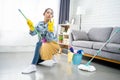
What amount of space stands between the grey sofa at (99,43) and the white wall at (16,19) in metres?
1.45

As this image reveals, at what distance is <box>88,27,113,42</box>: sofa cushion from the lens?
4301mm

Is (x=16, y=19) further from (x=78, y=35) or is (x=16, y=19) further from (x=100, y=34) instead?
(x=100, y=34)

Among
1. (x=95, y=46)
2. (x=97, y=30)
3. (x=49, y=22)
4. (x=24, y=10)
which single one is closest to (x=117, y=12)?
(x=97, y=30)

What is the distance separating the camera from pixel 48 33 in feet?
10.0

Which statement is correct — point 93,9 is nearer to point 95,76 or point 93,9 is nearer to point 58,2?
point 58,2

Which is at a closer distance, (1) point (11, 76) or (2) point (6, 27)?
(1) point (11, 76)

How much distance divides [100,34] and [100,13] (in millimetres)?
867

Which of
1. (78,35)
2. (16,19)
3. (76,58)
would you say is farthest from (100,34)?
(16,19)

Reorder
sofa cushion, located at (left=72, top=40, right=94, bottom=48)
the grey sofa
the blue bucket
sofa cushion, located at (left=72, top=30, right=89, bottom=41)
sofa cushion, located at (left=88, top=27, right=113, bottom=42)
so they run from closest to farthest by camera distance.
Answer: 1. the grey sofa
2. the blue bucket
3. sofa cushion, located at (left=72, top=40, right=94, bottom=48)
4. sofa cushion, located at (left=88, top=27, right=113, bottom=42)
5. sofa cushion, located at (left=72, top=30, right=89, bottom=41)

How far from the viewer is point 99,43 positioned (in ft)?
12.0

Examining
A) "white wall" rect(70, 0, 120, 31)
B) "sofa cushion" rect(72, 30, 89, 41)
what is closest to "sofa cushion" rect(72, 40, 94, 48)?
"sofa cushion" rect(72, 30, 89, 41)

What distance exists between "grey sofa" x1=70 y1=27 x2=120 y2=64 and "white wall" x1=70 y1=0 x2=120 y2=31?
0.40 metres

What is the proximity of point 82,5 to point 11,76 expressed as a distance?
13.2 ft

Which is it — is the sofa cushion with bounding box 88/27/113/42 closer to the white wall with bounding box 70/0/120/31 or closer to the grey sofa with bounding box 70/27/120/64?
the grey sofa with bounding box 70/27/120/64
